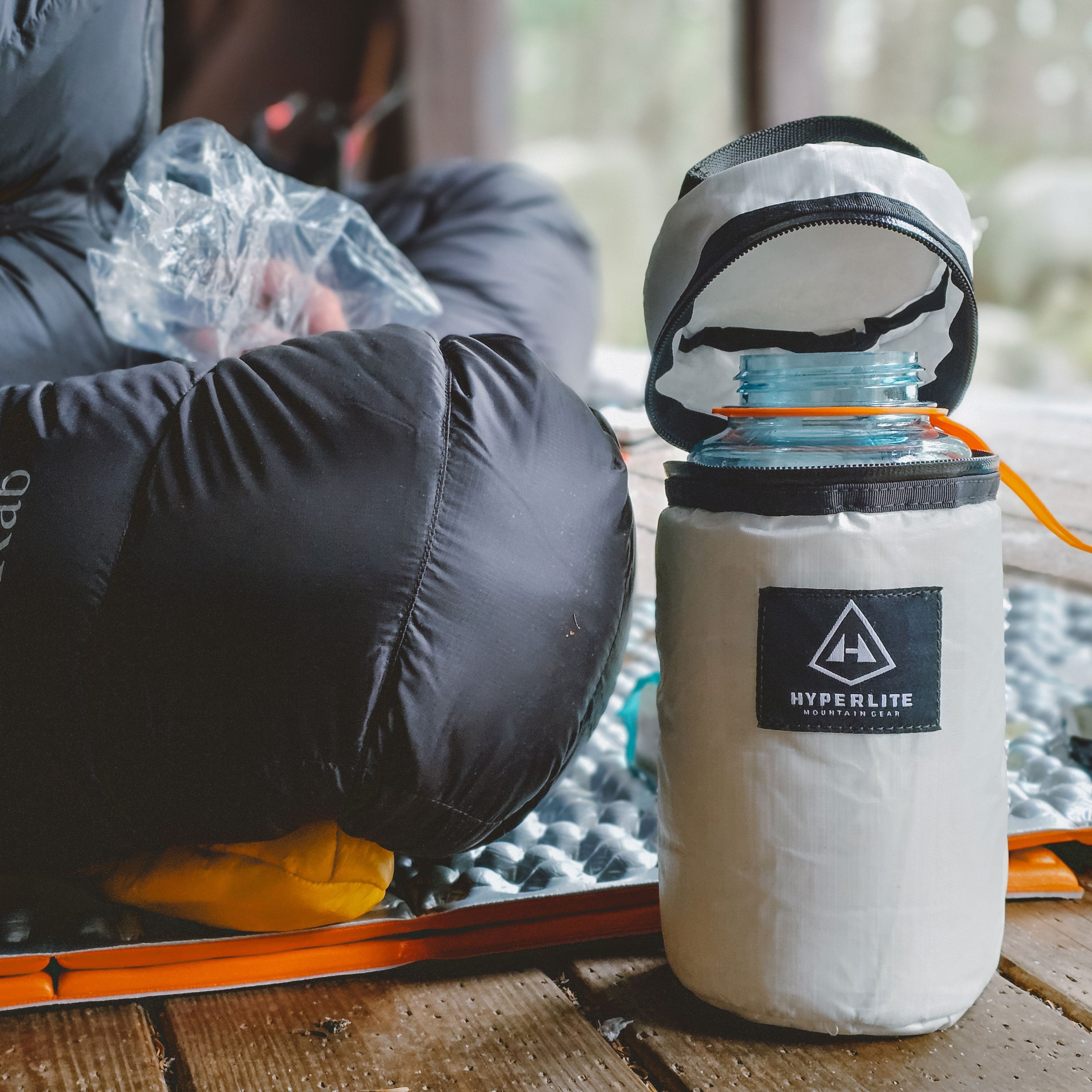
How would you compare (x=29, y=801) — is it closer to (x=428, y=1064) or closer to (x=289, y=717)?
(x=289, y=717)

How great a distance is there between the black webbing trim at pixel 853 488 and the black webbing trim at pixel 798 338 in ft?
0.52

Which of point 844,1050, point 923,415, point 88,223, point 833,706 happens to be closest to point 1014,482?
point 923,415

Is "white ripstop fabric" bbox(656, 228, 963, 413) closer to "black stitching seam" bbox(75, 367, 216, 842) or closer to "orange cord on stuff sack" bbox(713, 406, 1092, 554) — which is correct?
"orange cord on stuff sack" bbox(713, 406, 1092, 554)

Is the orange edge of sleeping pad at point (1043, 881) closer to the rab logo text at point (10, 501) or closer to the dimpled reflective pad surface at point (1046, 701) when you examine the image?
the dimpled reflective pad surface at point (1046, 701)

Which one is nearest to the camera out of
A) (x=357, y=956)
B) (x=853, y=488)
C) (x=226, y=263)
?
(x=853, y=488)

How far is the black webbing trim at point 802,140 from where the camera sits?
2.09ft

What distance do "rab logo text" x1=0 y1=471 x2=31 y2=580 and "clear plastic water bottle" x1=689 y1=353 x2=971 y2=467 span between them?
380 mm

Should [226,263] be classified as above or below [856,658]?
above

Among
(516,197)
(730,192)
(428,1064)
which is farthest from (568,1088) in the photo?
(516,197)

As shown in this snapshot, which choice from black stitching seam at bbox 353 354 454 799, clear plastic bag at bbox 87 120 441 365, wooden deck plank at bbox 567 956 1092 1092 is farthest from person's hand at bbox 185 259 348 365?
wooden deck plank at bbox 567 956 1092 1092

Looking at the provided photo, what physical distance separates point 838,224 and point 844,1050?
0.45 meters

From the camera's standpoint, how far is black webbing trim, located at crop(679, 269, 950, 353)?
0.70 metres

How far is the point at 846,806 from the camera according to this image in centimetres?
55

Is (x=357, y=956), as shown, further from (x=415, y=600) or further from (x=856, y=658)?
(x=856, y=658)
